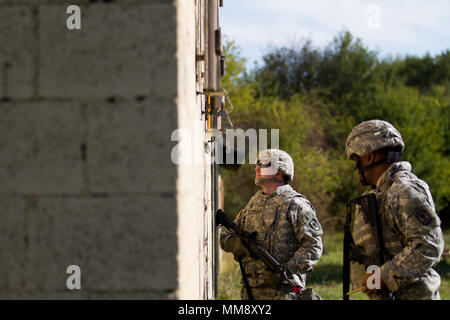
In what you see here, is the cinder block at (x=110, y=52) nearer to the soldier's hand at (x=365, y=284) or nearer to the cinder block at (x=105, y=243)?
the cinder block at (x=105, y=243)

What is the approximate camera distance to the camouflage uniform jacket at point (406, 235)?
2.84 meters

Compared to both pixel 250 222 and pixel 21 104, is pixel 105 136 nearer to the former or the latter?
pixel 21 104

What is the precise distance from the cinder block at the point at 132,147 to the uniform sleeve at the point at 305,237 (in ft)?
6.81

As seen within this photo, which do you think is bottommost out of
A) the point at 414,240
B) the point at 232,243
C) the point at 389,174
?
the point at 232,243

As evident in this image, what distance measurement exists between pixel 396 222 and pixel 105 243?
1738 mm

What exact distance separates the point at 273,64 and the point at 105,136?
31601 mm

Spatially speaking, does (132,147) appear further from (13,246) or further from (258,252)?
(258,252)

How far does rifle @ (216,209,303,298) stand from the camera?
12.7 feet

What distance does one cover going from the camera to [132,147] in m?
2.00

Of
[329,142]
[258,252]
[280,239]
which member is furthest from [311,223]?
[329,142]

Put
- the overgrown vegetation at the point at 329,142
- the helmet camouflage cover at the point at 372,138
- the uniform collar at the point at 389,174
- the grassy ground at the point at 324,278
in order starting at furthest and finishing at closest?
1. the overgrown vegetation at the point at 329,142
2. the grassy ground at the point at 324,278
3. the helmet camouflage cover at the point at 372,138
4. the uniform collar at the point at 389,174

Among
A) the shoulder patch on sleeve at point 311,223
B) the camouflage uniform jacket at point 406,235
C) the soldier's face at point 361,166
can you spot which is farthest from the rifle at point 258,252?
the soldier's face at point 361,166

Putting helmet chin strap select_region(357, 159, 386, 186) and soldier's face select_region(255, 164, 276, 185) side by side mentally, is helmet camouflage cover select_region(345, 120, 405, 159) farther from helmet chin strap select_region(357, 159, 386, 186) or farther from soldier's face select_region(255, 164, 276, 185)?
soldier's face select_region(255, 164, 276, 185)

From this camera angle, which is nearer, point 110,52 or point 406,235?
point 110,52
